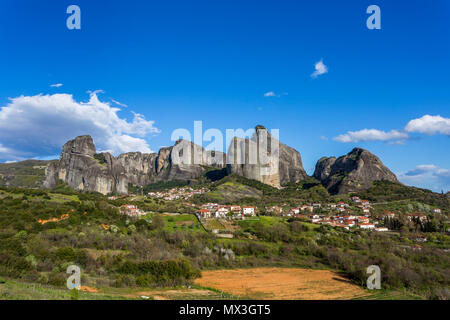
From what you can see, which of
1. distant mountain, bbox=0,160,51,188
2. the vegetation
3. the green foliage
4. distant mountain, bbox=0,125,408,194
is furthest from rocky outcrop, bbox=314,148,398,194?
distant mountain, bbox=0,160,51,188

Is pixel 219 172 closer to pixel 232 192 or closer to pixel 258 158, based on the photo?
pixel 258 158

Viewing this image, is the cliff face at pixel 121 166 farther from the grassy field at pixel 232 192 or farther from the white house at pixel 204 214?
the white house at pixel 204 214

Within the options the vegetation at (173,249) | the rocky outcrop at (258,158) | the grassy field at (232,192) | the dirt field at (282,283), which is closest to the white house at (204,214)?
the vegetation at (173,249)

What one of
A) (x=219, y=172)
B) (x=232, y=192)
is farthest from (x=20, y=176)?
(x=232, y=192)
